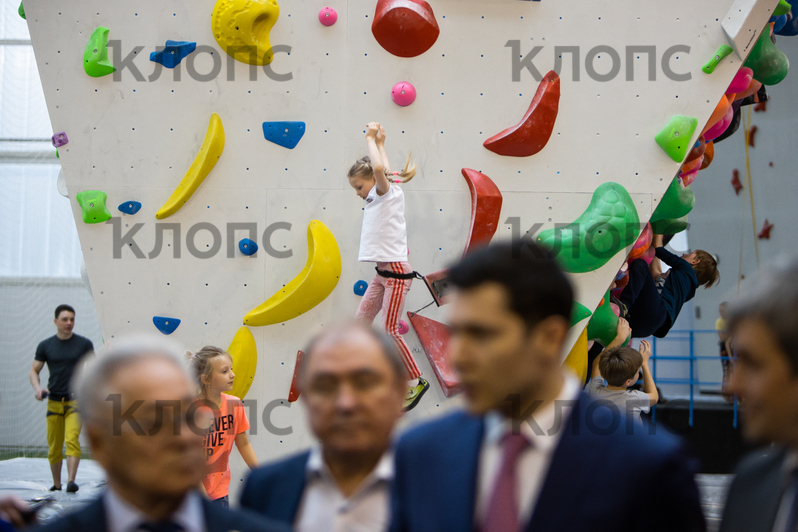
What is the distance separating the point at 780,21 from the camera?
445cm

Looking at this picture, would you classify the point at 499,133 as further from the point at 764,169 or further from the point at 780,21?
the point at 764,169

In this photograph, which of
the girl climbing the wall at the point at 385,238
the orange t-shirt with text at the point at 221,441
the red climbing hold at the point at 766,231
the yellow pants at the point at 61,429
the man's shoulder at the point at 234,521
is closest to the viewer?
the man's shoulder at the point at 234,521

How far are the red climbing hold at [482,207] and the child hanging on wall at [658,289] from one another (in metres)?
1.31

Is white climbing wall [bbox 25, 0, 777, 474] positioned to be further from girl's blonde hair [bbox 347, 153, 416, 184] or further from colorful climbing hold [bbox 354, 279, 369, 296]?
girl's blonde hair [bbox 347, 153, 416, 184]

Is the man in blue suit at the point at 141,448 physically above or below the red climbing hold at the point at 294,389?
above

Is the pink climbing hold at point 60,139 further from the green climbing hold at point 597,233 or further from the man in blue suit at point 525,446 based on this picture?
the man in blue suit at point 525,446

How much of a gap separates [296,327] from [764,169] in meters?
7.29

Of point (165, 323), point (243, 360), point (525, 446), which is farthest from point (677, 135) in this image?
point (525, 446)

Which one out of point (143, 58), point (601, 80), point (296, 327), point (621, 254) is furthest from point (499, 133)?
point (143, 58)

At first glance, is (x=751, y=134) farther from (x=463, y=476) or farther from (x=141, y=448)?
(x=141, y=448)

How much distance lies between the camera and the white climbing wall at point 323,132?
3.89 m

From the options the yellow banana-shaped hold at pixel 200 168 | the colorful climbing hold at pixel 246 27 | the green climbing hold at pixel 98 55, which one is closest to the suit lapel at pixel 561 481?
the yellow banana-shaped hold at pixel 200 168

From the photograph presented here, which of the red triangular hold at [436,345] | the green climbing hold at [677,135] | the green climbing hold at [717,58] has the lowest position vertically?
the red triangular hold at [436,345]

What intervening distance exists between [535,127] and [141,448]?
10.5 feet
